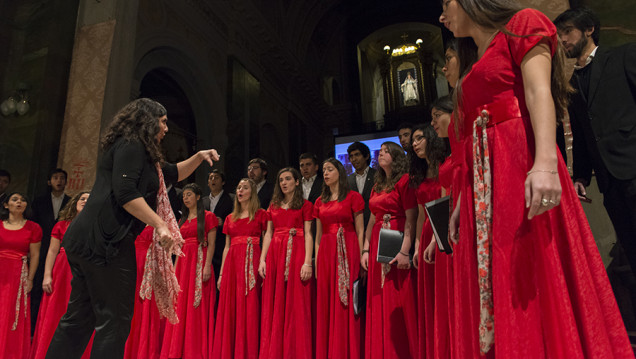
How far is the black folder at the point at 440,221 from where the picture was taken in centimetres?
187

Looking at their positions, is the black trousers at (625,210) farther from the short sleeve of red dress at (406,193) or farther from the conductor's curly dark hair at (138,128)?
the conductor's curly dark hair at (138,128)

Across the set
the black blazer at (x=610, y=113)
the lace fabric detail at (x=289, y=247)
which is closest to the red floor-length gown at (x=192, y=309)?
the lace fabric detail at (x=289, y=247)

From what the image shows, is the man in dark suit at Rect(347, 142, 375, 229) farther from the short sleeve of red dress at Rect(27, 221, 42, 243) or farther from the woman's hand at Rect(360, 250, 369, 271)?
the short sleeve of red dress at Rect(27, 221, 42, 243)

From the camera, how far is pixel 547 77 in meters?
1.18

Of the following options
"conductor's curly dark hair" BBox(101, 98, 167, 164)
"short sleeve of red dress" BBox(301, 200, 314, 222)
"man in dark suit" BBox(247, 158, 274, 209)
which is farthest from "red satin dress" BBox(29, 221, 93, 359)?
"conductor's curly dark hair" BBox(101, 98, 167, 164)

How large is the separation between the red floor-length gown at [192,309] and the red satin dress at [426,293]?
2.10 meters

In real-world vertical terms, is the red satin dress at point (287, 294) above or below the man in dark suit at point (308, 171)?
below

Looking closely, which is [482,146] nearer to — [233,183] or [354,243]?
[354,243]

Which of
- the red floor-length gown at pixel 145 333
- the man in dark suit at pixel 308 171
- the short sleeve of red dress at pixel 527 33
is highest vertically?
the man in dark suit at pixel 308 171

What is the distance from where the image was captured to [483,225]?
3.91ft

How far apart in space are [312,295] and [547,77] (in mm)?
2938

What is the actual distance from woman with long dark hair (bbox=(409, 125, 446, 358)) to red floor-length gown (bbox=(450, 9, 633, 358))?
56.1 inches

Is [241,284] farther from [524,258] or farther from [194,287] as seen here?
[524,258]

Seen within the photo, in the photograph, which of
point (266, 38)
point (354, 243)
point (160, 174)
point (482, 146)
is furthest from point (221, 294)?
point (266, 38)
